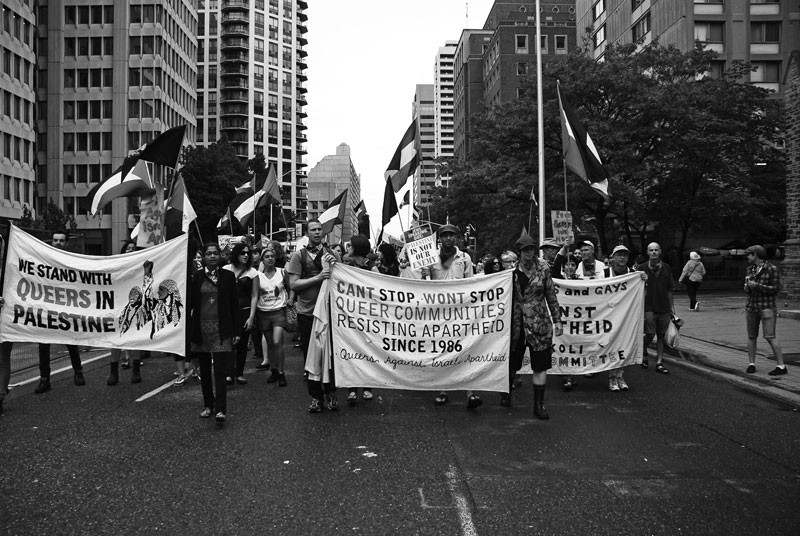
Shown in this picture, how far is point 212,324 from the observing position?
688 cm

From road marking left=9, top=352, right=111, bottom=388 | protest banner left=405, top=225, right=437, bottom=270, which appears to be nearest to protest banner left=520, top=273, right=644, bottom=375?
protest banner left=405, top=225, right=437, bottom=270

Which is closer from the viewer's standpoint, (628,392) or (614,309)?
(628,392)

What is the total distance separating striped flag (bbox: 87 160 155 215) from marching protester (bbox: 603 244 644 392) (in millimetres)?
8628

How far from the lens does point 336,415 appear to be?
23.2ft

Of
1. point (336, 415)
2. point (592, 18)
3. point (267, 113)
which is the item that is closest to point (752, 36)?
point (592, 18)

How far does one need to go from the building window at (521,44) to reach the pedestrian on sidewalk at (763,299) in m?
77.3

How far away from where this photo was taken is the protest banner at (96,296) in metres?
7.80

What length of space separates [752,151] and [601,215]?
7.06 metres

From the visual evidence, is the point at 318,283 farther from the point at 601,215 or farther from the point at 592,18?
the point at 592,18

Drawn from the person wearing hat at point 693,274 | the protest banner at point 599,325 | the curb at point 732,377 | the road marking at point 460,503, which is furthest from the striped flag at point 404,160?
the person wearing hat at point 693,274

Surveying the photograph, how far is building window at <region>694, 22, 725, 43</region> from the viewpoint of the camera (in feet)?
143

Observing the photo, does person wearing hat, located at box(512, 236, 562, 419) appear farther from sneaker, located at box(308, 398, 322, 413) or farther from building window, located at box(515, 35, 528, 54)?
building window, located at box(515, 35, 528, 54)

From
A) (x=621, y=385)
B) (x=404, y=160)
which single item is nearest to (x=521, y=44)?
(x=404, y=160)

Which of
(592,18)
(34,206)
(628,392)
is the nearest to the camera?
(628,392)
